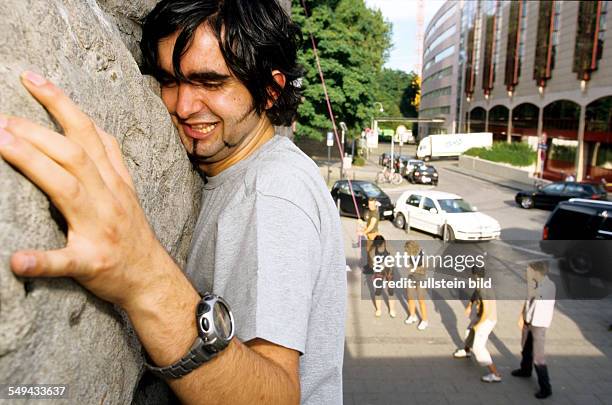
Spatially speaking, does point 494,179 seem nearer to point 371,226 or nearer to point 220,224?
point 371,226

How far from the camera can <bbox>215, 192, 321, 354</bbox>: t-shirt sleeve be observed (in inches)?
48.6

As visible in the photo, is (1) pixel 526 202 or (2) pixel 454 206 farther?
(1) pixel 526 202

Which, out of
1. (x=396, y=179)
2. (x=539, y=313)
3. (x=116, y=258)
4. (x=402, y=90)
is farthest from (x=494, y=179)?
(x=402, y=90)

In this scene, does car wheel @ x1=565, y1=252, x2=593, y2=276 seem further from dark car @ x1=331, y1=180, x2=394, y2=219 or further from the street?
dark car @ x1=331, y1=180, x2=394, y2=219

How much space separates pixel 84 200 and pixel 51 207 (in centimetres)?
9

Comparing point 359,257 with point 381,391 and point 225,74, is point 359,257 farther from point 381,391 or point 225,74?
point 225,74

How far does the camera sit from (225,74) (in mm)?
1642

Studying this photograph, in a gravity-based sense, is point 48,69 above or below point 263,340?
above

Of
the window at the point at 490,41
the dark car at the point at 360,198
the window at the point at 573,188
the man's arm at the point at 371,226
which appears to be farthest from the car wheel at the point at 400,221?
the window at the point at 490,41

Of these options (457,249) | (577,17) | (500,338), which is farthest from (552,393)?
(577,17)

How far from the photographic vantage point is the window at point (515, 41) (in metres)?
43.1

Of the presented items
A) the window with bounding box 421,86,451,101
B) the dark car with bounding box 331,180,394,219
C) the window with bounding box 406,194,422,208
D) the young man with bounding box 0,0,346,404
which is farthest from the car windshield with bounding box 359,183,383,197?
the window with bounding box 421,86,451,101

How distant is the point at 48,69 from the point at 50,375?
1.97ft

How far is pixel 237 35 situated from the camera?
1625 mm
